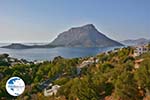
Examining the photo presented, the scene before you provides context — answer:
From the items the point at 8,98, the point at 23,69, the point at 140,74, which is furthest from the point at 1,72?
the point at 140,74

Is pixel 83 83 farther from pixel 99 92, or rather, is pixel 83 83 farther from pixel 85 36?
pixel 85 36

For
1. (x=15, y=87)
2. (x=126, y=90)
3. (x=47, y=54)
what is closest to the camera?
(x=15, y=87)

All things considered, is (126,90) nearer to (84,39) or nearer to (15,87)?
(15,87)

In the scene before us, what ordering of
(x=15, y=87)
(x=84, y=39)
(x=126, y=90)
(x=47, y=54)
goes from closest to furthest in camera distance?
(x=15, y=87) < (x=126, y=90) < (x=47, y=54) < (x=84, y=39)

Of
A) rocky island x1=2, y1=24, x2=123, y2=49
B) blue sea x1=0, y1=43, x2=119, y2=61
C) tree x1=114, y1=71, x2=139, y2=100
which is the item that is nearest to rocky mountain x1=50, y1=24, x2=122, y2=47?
rocky island x1=2, y1=24, x2=123, y2=49

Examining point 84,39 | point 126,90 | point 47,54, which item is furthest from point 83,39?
point 126,90

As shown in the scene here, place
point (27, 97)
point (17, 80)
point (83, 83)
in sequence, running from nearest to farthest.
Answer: point (17, 80), point (83, 83), point (27, 97)

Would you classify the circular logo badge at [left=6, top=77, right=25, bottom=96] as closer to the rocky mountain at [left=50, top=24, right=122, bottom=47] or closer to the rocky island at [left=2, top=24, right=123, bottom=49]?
the rocky island at [left=2, top=24, right=123, bottom=49]

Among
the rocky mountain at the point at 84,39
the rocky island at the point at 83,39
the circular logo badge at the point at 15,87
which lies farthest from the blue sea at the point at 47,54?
the circular logo badge at the point at 15,87
